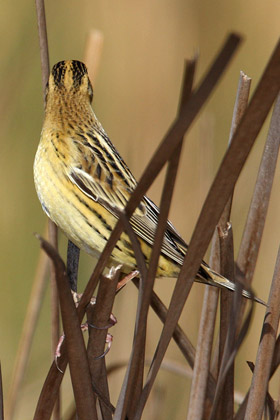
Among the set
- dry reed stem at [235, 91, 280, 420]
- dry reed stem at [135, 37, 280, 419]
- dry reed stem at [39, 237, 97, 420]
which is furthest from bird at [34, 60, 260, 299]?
dry reed stem at [135, 37, 280, 419]

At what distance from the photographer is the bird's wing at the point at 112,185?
2402 mm

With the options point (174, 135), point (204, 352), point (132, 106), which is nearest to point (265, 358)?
point (204, 352)

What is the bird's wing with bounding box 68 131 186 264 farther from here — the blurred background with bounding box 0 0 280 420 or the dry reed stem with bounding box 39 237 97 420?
the dry reed stem with bounding box 39 237 97 420

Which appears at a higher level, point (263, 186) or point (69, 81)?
point (69, 81)

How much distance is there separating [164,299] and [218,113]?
127 centimetres

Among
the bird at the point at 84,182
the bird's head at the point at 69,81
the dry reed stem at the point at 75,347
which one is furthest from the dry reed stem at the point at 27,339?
the dry reed stem at the point at 75,347

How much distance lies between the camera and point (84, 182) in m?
2.51

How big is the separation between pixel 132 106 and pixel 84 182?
4.27 feet

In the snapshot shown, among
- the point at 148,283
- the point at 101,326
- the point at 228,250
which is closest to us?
the point at 148,283

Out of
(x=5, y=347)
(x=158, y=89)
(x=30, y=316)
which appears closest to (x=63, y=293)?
(x=30, y=316)

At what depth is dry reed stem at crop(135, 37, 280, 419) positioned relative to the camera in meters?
1.01

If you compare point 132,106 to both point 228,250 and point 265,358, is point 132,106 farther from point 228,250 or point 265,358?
point 265,358

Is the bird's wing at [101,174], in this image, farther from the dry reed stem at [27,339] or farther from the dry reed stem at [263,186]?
the dry reed stem at [263,186]

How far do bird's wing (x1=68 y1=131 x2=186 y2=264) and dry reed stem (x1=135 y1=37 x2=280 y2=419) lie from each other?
3.49 ft
